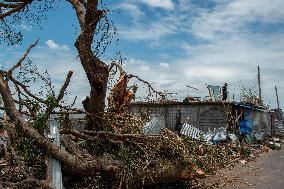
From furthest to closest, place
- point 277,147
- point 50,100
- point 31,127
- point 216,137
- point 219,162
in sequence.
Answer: point 277,147 < point 216,137 < point 219,162 < point 50,100 < point 31,127

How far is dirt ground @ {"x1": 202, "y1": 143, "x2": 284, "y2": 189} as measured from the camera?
10578 mm

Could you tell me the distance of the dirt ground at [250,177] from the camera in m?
10.6

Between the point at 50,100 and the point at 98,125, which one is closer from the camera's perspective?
the point at 50,100

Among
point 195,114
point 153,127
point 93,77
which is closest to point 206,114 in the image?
point 195,114

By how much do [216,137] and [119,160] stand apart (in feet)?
45.6

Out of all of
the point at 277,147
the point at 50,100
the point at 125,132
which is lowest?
the point at 277,147

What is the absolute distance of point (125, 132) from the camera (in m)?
8.95

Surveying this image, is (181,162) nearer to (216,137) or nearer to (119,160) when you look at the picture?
(119,160)

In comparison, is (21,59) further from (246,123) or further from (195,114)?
(246,123)

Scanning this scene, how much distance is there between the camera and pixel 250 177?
1227 centimetres

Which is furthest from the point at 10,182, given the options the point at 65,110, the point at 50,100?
the point at 65,110

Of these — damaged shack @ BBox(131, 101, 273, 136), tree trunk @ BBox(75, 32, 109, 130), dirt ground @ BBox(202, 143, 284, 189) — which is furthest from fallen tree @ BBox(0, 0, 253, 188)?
A: damaged shack @ BBox(131, 101, 273, 136)

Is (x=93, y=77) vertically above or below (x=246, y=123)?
above

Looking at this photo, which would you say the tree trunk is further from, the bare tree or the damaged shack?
the damaged shack
